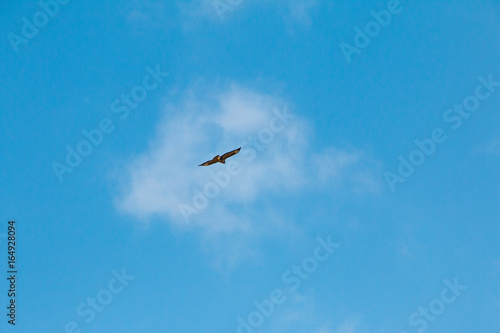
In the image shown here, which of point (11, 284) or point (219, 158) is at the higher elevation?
point (11, 284)

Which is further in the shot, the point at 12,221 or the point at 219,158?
the point at 12,221

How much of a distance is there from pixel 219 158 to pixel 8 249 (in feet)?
77.6

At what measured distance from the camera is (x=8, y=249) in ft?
262

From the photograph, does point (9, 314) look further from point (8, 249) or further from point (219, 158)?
point (219, 158)

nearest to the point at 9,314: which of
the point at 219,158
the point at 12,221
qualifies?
the point at 12,221

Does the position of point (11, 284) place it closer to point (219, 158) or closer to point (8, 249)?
point (8, 249)

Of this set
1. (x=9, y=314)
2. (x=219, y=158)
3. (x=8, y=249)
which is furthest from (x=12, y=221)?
(x=219, y=158)

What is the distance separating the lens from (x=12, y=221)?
265 feet

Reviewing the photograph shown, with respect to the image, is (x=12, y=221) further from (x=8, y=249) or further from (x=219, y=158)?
(x=219, y=158)

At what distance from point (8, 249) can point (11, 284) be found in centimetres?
345

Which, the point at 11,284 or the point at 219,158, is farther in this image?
the point at 11,284

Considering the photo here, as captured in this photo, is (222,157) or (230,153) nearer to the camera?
(230,153)

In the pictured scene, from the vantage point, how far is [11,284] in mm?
79750

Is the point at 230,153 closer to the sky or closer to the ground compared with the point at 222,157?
closer to the ground
